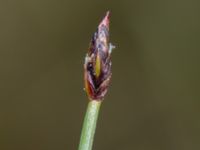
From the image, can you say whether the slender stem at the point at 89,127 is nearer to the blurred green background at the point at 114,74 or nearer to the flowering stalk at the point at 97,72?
the flowering stalk at the point at 97,72

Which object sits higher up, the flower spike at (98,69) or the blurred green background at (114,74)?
the blurred green background at (114,74)

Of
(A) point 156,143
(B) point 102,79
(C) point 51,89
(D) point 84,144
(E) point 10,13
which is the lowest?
(D) point 84,144

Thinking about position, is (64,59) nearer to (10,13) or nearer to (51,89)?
(51,89)

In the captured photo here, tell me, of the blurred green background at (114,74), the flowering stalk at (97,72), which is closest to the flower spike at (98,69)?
the flowering stalk at (97,72)

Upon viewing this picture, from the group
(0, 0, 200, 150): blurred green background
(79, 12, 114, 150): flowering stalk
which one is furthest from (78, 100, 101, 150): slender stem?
(0, 0, 200, 150): blurred green background

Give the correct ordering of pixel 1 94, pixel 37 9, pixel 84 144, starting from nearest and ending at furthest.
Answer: pixel 84 144 → pixel 1 94 → pixel 37 9

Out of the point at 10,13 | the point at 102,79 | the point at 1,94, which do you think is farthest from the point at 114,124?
the point at 102,79

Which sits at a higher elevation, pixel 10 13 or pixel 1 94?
pixel 10 13
